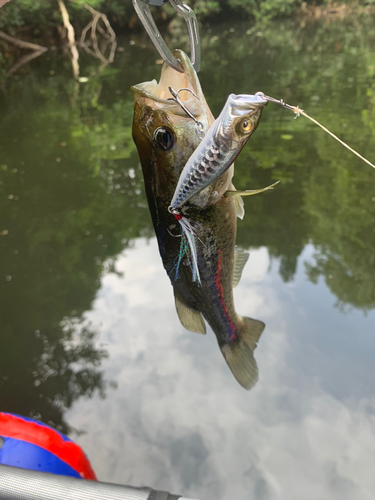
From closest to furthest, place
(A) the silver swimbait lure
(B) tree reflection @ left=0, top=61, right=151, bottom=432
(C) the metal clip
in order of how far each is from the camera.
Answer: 1. (A) the silver swimbait lure
2. (C) the metal clip
3. (B) tree reflection @ left=0, top=61, right=151, bottom=432

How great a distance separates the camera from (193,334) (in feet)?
11.0

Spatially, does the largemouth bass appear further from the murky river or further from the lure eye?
the murky river

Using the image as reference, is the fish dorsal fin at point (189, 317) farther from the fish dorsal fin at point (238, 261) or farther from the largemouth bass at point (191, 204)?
the fish dorsal fin at point (238, 261)

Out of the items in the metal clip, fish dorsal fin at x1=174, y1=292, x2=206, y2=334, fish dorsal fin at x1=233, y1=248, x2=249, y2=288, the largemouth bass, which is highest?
the metal clip

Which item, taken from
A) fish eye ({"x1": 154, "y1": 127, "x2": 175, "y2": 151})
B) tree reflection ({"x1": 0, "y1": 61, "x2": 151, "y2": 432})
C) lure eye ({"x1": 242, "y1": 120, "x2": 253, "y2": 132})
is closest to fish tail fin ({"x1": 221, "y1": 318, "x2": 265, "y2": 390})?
fish eye ({"x1": 154, "y1": 127, "x2": 175, "y2": 151})

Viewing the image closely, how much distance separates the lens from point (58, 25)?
18422 mm

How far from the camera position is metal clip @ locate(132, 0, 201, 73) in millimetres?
871

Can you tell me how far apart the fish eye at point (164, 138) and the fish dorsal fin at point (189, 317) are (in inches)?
18.9

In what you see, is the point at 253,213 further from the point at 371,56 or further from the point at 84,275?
the point at 371,56

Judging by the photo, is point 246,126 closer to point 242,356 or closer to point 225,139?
point 225,139

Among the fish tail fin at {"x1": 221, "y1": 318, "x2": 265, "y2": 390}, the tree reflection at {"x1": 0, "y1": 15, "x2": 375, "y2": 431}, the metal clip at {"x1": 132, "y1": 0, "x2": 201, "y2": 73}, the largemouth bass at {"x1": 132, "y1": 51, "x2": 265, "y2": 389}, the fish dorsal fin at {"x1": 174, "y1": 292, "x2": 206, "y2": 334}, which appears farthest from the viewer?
the tree reflection at {"x1": 0, "y1": 15, "x2": 375, "y2": 431}

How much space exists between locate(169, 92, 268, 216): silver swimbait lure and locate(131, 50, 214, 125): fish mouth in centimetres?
18

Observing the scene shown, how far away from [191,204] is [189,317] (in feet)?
1.47

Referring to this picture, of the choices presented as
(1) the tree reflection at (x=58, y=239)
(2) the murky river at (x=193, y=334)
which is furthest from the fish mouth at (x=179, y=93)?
(1) the tree reflection at (x=58, y=239)
